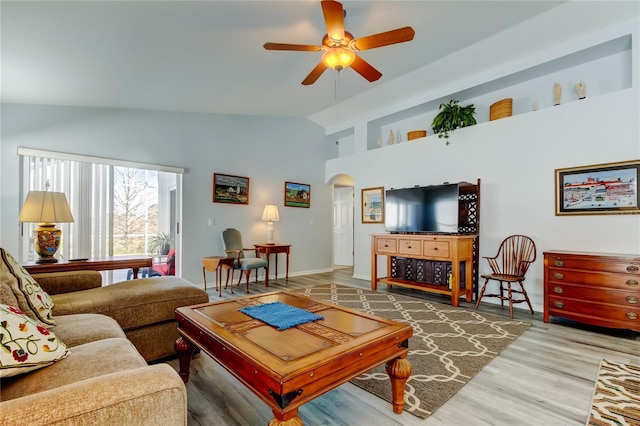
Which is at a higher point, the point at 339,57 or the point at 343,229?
the point at 339,57

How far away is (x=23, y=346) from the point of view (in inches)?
43.4

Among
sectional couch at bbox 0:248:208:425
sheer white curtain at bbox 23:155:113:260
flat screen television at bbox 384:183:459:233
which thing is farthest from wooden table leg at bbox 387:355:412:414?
sheer white curtain at bbox 23:155:113:260

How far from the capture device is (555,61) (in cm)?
366

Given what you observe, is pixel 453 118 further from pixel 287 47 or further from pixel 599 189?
pixel 287 47

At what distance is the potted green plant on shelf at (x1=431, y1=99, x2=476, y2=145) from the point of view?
436cm

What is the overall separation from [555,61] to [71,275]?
5499 millimetres

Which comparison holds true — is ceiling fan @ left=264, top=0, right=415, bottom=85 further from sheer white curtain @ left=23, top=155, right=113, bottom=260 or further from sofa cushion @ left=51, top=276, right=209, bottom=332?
sheer white curtain @ left=23, top=155, right=113, bottom=260

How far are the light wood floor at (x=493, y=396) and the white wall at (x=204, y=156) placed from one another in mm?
2881

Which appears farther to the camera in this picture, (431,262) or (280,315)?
(431,262)

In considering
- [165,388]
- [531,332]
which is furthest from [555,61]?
[165,388]

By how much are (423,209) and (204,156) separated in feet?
11.6

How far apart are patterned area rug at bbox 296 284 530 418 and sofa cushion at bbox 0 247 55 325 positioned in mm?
1853

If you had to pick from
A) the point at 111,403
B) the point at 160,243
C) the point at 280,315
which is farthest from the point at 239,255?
the point at 111,403

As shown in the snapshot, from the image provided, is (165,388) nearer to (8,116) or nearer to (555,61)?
(8,116)
